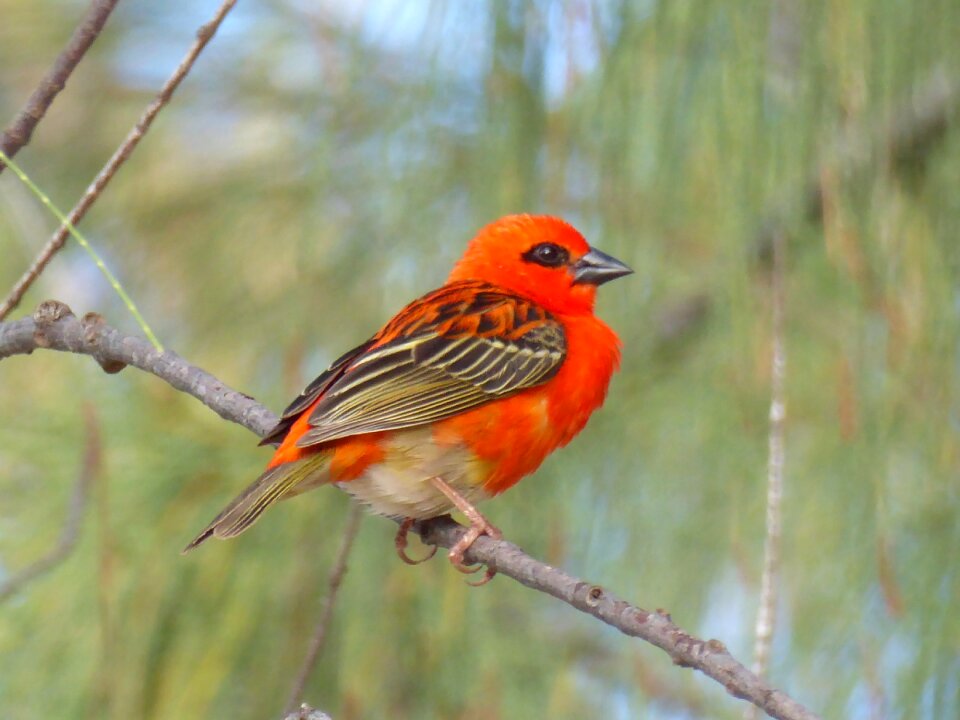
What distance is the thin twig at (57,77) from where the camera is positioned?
202 cm

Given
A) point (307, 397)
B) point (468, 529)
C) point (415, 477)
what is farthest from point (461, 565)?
point (307, 397)

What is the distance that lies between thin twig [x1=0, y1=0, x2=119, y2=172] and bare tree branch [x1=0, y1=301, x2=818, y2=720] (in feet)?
0.96

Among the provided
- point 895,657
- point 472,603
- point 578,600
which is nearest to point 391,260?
point 472,603

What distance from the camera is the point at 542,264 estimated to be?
336 centimetres

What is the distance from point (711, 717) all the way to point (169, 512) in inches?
63.3

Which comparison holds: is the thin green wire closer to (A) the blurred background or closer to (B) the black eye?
(A) the blurred background

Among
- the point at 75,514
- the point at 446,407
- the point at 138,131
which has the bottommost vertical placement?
the point at 75,514

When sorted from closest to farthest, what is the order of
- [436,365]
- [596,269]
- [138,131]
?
[138,131] → [436,365] → [596,269]

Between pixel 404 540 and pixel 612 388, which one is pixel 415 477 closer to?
pixel 404 540

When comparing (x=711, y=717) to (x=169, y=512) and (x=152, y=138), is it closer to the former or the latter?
(x=169, y=512)

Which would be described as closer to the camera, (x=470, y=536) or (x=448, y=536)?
(x=470, y=536)

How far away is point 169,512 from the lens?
118 inches

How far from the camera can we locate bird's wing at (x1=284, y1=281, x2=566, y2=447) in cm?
265

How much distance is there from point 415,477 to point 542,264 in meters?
0.87
